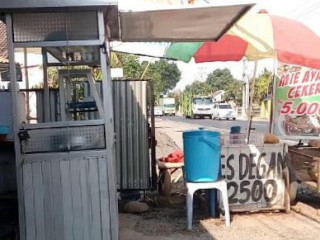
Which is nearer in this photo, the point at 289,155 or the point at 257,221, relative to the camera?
the point at 257,221

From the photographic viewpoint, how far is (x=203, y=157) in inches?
233

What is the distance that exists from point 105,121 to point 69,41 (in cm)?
85

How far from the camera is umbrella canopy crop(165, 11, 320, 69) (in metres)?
6.44

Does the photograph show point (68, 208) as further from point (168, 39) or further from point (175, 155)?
point (175, 155)

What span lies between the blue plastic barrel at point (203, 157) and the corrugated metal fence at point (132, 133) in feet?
4.74

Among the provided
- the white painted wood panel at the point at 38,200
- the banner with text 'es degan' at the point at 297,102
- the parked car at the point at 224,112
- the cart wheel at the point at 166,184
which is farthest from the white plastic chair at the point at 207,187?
the parked car at the point at 224,112

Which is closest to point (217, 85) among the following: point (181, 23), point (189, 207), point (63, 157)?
point (189, 207)

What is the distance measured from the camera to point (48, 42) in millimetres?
4281

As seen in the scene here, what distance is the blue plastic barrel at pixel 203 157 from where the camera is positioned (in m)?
5.91

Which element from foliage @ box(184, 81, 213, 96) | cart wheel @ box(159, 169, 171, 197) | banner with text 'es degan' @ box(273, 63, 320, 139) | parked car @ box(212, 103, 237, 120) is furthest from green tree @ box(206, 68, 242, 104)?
cart wheel @ box(159, 169, 171, 197)

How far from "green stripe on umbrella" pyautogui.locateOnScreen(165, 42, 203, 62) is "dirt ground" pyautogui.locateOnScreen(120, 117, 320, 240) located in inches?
95.3

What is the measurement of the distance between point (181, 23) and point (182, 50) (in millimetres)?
2438

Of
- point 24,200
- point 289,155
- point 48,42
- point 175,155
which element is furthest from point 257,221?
point 48,42

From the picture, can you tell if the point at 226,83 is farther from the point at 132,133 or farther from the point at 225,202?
the point at 225,202
